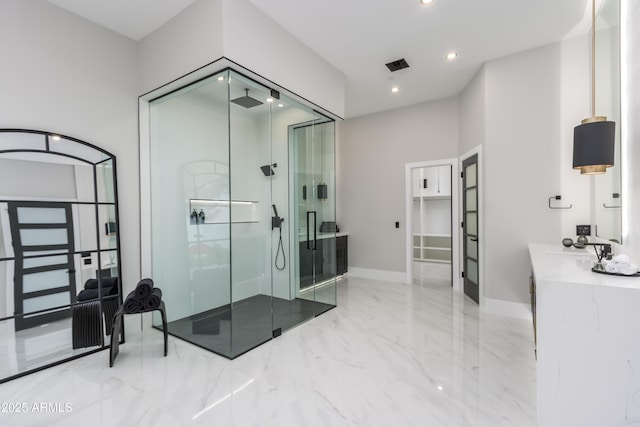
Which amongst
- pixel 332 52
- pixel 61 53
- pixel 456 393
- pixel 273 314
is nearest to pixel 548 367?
pixel 456 393

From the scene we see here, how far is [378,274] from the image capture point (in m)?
5.52

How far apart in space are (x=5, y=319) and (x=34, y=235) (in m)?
0.68

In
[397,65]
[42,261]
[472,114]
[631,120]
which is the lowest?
[42,261]

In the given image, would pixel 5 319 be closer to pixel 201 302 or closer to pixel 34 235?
pixel 34 235

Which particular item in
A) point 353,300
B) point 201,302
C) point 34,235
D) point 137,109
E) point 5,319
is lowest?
point 353,300

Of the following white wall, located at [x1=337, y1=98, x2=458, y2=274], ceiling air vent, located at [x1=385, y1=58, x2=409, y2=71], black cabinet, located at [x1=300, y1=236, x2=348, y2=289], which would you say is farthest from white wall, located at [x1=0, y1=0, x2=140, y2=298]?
white wall, located at [x1=337, y1=98, x2=458, y2=274]

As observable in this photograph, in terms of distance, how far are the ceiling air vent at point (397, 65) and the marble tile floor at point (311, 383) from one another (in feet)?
10.9

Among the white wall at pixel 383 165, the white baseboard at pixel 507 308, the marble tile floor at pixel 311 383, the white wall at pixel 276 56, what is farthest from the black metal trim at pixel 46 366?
the white baseboard at pixel 507 308

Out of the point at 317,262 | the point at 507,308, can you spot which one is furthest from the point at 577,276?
the point at 317,262

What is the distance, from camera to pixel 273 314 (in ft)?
10.7

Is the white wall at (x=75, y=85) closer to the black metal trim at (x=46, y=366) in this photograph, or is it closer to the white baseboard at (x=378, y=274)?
the black metal trim at (x=46, y=366)

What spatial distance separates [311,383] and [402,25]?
138 inches

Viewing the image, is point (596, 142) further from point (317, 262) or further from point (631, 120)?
point (317, 262)

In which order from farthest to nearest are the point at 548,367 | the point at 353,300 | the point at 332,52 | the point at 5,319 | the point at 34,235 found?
the point at 353,300 < the point at 332,52 < the point at 34,235 < the point at 5,319 < the point at 548,367
